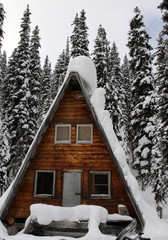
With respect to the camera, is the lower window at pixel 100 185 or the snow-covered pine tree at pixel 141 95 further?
the snow-covered pine tree at pixel 141 95

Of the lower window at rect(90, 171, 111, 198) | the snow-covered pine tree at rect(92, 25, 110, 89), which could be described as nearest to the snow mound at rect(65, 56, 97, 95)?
the lower window at rect(90, 171, 111, 198)

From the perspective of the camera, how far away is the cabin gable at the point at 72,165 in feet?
36.6

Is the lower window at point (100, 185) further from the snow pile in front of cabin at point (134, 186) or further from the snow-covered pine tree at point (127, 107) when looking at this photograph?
the snow-covered pine tree at point (127, 107)

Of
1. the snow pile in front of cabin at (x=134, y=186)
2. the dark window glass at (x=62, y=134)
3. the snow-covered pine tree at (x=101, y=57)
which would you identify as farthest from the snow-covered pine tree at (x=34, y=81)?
the snow pile in front of cabin at (x=134, y=186)

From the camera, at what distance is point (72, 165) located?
38.3 feet

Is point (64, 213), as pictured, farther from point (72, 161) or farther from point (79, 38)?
point (79, 38)

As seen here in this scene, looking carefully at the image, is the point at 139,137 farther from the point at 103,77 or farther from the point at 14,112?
the point at 14,112

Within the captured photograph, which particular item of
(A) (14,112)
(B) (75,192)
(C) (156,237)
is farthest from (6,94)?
(C) (156,237)

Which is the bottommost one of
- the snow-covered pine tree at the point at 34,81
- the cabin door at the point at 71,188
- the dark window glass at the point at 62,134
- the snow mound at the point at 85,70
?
the cabin door at the point at 71,188

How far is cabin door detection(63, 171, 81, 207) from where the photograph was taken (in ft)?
37.0

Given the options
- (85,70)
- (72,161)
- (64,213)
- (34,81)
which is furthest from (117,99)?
(64,213)

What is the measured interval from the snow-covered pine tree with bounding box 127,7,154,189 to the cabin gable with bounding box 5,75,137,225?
10.7 metres

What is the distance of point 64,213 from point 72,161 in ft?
9.53

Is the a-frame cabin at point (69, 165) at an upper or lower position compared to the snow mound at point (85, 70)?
lower
